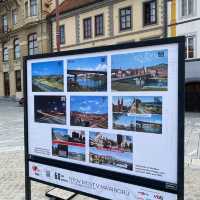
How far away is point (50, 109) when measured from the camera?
5105mm

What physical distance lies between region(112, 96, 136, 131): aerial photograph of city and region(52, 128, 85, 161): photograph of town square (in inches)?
22.6

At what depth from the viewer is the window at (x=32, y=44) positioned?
153 ft

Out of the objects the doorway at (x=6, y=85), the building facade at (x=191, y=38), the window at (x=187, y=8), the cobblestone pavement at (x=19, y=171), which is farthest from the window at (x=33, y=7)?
the cobblestone pavement at (x=19, y=171)

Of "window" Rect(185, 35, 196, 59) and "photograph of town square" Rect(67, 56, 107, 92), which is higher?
"window" Rect(185, 35, 196, 59)

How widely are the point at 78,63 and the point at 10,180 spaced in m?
4.15

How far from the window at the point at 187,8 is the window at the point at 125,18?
5.79 m

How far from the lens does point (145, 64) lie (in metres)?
4.06

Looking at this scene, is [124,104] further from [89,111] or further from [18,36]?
[18,36]

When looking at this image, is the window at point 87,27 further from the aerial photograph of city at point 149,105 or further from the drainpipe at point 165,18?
the aerial photograph of city at point 149,105

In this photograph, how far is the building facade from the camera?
1074 inches

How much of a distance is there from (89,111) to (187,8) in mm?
25413


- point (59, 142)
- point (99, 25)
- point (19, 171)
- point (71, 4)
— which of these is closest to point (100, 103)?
point (59, 142)

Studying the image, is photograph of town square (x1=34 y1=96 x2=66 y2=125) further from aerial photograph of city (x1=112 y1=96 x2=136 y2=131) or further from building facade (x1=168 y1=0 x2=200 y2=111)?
building facade (x1=168 y1=0 x2=200 y2=111)

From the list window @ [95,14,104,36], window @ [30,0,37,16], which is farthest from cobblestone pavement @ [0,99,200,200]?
window @ [30,0,37,16]
